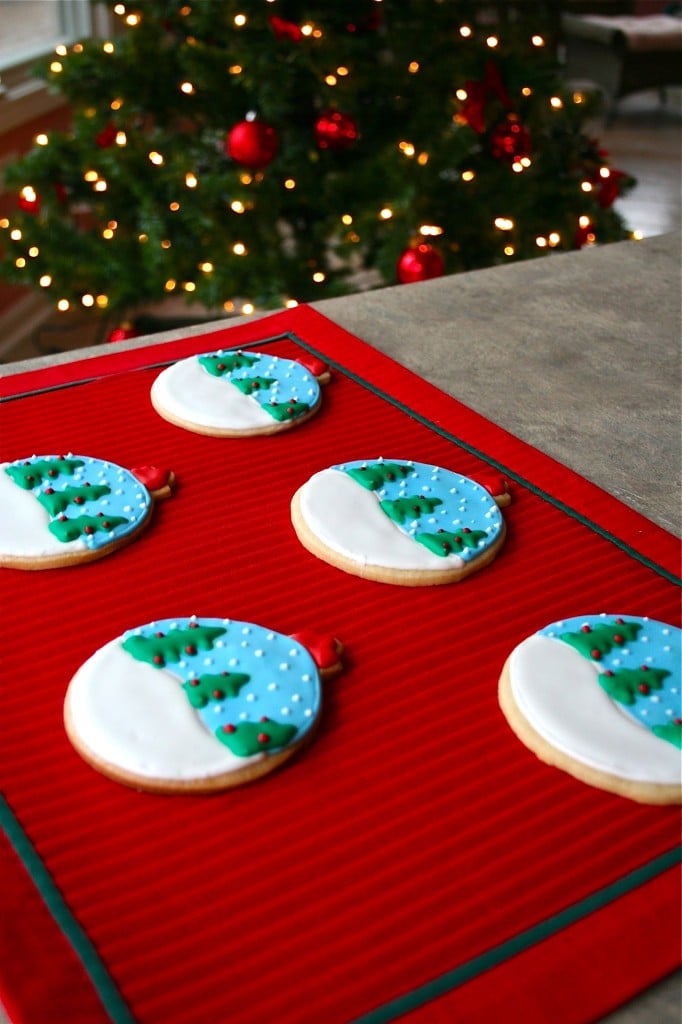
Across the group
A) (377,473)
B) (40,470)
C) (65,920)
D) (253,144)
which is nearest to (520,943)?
(65,920)

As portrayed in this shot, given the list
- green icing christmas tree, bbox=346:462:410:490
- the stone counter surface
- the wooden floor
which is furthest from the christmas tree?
green icing christmas tree, bbox=346:462:410:490

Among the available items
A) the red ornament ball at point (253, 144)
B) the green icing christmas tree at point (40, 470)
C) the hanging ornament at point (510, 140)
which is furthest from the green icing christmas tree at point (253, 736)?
the hanging ornament at point (510, 140)

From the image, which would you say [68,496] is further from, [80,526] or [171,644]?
[171,644]

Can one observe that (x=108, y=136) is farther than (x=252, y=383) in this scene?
Yes

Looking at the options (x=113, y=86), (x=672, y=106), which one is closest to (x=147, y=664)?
(x=113, y=86)

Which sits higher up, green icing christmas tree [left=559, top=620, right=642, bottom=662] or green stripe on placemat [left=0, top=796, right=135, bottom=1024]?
green icing christmas tree [left=559, top=620, right=642, bottom=662]

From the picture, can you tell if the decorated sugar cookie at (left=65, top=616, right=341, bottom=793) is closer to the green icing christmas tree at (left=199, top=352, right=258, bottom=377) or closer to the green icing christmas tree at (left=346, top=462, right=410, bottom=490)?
the green icing christmas tree at (left=346, top=462, right=410, bottom=490)

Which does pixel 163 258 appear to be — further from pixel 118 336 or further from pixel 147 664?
pixel 147 664
